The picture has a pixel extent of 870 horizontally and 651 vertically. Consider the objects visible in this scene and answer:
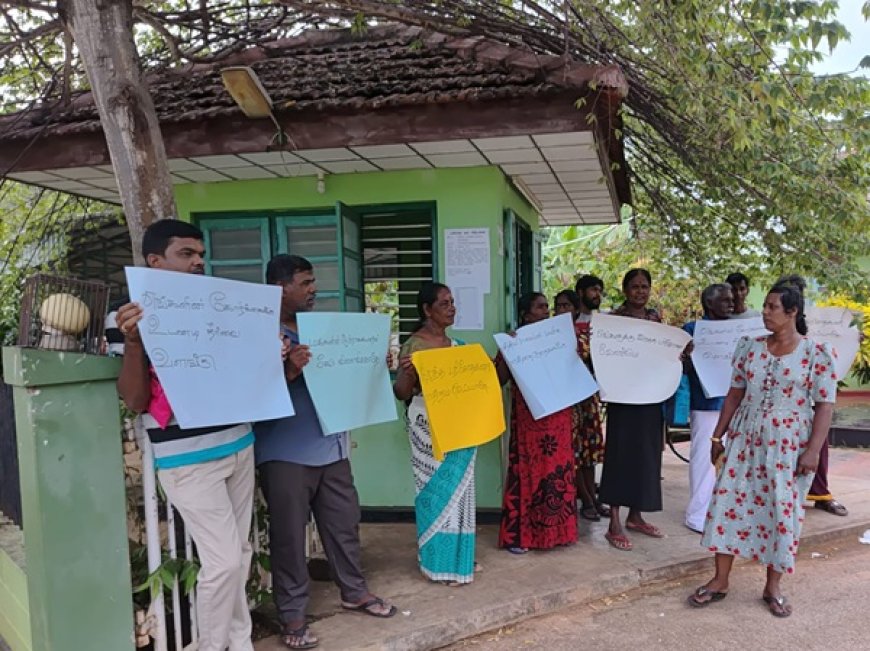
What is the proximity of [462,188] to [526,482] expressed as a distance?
2.11m

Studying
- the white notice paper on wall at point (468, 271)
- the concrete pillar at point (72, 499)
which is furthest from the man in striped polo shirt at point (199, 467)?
the white notice paper on wall at point (468, 271)

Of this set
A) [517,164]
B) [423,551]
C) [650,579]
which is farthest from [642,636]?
[517,164]

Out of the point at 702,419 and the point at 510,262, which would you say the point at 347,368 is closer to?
the point at 510,262

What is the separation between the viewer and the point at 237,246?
16.6 feet

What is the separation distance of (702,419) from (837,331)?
58.4 inches

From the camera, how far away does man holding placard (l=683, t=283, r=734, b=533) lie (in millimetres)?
4297

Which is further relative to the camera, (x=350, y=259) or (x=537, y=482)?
(x=350, y=259)

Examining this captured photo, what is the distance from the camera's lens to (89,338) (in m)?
2.40

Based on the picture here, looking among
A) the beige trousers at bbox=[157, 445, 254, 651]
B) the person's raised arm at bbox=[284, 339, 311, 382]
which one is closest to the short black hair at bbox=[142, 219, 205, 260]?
the person's raised arm at bbox=[284, 339, 311, 382]

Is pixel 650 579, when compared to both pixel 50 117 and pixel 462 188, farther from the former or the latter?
pixel 50 117

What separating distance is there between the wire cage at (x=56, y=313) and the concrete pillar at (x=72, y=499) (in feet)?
0.26

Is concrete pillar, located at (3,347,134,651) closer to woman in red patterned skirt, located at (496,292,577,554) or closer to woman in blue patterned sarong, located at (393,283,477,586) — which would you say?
woman in blue patterned sarong, located at (393,283,477,586)

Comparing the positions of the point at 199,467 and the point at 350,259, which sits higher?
the point at 350,259

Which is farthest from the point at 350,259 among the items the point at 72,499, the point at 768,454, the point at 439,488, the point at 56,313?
the point at 768,454
